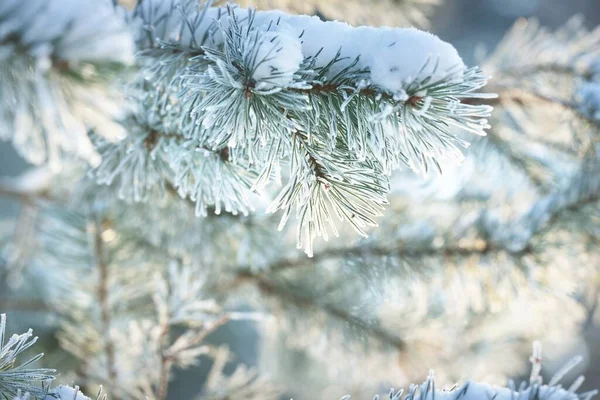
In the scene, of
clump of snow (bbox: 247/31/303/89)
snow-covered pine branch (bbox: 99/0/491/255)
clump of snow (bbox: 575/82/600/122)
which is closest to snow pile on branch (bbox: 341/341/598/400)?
snow-covered pine branch (bbox: 99/0/491/255)

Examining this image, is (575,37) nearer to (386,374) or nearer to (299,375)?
(386,374)

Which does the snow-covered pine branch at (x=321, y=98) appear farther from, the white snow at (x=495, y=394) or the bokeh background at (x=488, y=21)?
the bokeh background at (x=488, y=21)

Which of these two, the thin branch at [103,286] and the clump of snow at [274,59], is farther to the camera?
the thin branch at [103,286]

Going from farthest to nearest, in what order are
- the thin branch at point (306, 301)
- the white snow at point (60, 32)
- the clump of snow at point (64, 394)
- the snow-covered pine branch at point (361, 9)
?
the snow-covered pine branch at point (361, 9), the thin branch at point (306, 301), the clump of snow at point (64, 394), the white snow at point (60, 32)

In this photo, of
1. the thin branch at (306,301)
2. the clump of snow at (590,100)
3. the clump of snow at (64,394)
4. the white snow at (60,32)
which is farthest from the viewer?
the thin branch at (306,301)

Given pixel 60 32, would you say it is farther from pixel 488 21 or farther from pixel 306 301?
pixel 488 21

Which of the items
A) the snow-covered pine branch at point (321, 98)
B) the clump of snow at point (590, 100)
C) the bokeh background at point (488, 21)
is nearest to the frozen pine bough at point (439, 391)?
the snow-covered pine branch at point (321, 98)

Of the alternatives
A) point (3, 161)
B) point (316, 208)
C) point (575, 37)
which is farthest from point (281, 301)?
point (3, 161)
